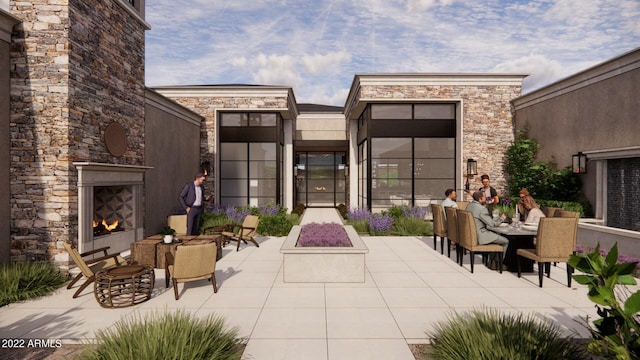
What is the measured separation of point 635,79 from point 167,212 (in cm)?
1422

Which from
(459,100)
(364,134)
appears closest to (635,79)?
(459,100)

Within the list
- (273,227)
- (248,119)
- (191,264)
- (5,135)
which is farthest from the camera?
(248,119)

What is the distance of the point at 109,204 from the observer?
8.32 m

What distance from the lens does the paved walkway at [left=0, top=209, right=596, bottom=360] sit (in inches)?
154

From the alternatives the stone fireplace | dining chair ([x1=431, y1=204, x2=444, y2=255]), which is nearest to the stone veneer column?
the stone fireplace

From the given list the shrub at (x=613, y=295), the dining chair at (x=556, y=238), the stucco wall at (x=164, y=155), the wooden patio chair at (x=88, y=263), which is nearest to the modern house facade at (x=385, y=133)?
the stucco wall at (x=164, y=155)

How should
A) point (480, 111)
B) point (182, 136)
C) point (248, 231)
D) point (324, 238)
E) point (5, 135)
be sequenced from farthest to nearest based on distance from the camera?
point (480, 111), point (182, 136), point (248, 231), point (324, 238), point (5, 135)

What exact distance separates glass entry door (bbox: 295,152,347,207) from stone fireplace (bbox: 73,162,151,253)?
43.4 ft

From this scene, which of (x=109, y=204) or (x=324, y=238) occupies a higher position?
(x=109, y=204)

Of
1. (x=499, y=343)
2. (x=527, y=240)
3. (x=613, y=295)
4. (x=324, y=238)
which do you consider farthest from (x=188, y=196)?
(x=613, y=295)

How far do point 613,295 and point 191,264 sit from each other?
5.17m

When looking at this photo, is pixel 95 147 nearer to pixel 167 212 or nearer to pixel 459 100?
pixel 167 212

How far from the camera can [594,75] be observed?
9.90m

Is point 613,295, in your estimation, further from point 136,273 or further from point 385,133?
point 385,133
